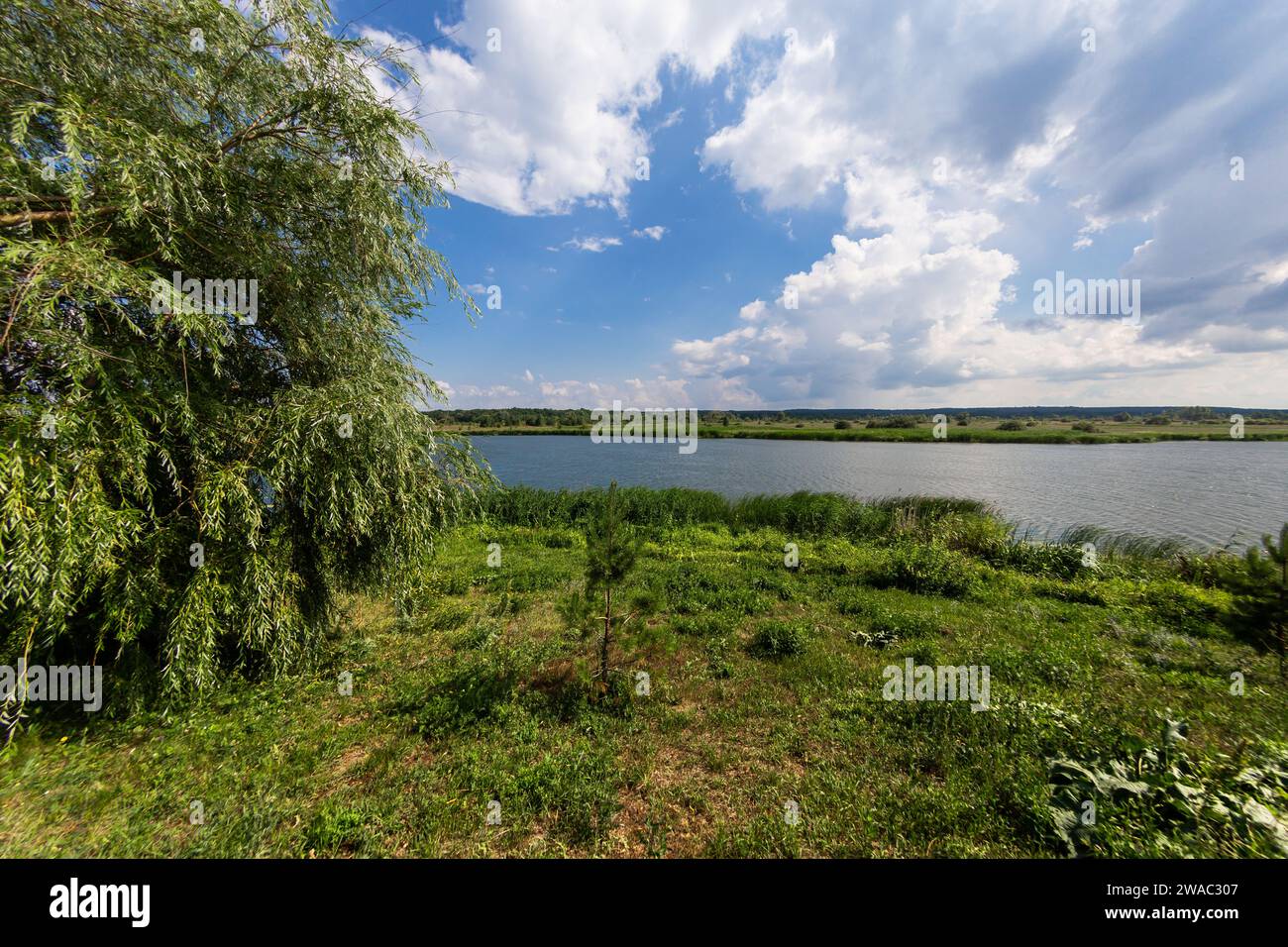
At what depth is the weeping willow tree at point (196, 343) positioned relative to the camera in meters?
4.25

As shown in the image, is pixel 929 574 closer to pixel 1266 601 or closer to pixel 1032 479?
pixel 1266 601

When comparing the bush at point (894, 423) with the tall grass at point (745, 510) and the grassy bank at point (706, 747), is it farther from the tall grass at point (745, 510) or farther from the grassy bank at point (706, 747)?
the grassy bank at point (706, 747)

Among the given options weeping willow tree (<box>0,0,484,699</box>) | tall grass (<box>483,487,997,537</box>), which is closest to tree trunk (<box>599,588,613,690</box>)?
weeping willow tree (<box>0,0,484,699</box>)

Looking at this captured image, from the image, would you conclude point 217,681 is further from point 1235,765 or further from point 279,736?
point 1235,765

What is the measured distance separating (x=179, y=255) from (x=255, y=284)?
0.78 metres

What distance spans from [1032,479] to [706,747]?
1536 inches

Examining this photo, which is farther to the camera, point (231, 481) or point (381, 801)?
point (231, 481)

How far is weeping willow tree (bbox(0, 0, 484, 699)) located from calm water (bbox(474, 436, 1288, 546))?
1770 centimetres

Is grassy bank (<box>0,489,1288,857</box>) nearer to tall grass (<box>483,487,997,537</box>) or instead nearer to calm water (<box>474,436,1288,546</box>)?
tall grass (<box>483,487,997,537</box>)

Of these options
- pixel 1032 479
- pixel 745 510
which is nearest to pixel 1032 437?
pixel 1032 479

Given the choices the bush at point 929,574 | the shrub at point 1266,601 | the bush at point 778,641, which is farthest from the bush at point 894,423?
the bush at point 778,641
